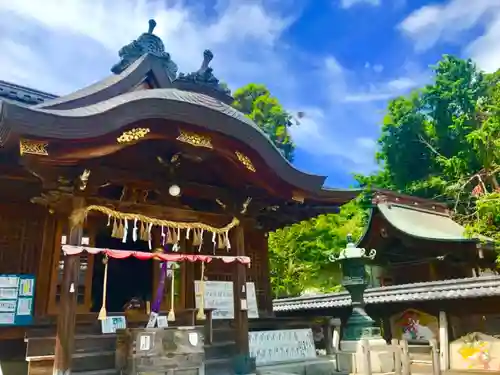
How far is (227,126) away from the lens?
7.09 metres

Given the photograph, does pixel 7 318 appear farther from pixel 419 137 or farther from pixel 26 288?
pixel 419 137

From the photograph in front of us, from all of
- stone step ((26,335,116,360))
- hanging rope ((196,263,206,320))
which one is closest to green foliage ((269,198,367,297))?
hanging rope ((196,263,206,320))

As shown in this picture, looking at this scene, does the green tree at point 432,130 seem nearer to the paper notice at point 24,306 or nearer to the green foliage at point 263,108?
the green foliage at point 263,108

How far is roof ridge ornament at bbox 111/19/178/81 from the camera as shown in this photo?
10570 millimetres

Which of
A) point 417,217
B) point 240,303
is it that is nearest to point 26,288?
point 240,303

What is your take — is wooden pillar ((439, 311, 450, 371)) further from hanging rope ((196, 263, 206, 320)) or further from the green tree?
the green tree

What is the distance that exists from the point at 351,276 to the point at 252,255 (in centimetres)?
259

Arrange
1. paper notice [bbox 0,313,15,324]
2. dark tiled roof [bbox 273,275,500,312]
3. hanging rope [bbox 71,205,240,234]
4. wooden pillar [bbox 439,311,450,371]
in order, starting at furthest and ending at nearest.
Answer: wooden pillar [bbox 439,311,450,371], dark tiled roof [bbox 273,275,500,312], paper notice [bbox 0,313,15,324], hanging rope [bbox 71,205,240,234]

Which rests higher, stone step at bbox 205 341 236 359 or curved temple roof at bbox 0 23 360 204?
curved temple roof at bbox 0 23 360 204

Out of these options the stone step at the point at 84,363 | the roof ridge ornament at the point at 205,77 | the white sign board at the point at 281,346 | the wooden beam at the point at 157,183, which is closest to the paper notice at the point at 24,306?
the stone step at the point at 84,363

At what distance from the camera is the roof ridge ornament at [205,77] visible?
31.6 feet

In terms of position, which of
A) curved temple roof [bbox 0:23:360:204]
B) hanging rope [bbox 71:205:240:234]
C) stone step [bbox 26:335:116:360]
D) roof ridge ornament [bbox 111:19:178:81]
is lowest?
stone step [bbox 26:335:116:360]

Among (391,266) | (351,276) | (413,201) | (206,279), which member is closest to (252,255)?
(206,279)

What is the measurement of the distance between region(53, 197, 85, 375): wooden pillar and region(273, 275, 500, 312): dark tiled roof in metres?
10.1
